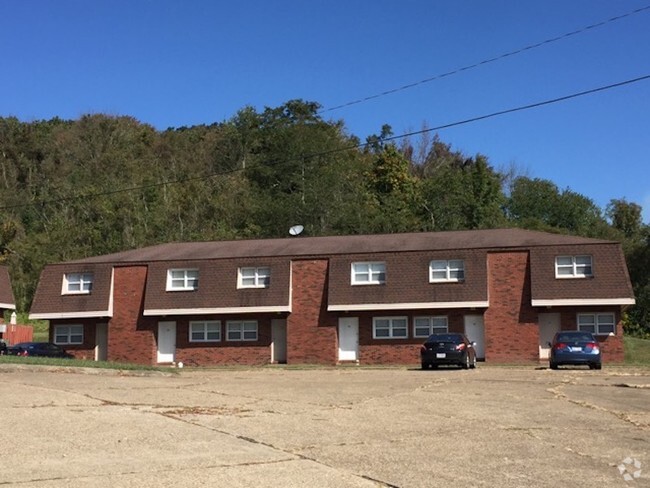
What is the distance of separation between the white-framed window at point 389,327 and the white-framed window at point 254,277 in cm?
598

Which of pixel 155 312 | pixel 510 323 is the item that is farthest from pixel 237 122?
pixel 510 323

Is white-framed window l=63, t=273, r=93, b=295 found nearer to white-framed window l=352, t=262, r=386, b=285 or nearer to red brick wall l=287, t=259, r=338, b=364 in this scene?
red brick wall l=287, t=259, r=338, b=364

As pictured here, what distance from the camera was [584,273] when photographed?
37906 mm

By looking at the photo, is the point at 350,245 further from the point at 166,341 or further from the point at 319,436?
the point at 319,436

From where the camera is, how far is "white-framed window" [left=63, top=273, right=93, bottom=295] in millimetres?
43094

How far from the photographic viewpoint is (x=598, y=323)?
37.7 meters

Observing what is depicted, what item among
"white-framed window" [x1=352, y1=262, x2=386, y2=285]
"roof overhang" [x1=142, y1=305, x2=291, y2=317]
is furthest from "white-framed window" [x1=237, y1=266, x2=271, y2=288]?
"white-framed window" [x1=352, y1=262, x2=386, y2=285]

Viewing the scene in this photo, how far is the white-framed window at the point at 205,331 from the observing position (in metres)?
41.3

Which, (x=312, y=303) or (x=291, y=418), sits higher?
(x=312, y=303)

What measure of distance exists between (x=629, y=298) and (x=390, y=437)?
28.3 meters

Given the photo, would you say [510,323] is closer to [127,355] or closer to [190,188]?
[127,355]

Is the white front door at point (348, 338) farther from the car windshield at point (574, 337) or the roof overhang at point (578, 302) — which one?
the car windshield at point (574, 337)

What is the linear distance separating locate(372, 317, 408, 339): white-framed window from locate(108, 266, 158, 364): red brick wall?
11.8m

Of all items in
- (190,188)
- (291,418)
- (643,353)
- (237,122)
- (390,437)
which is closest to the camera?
(390,437)
